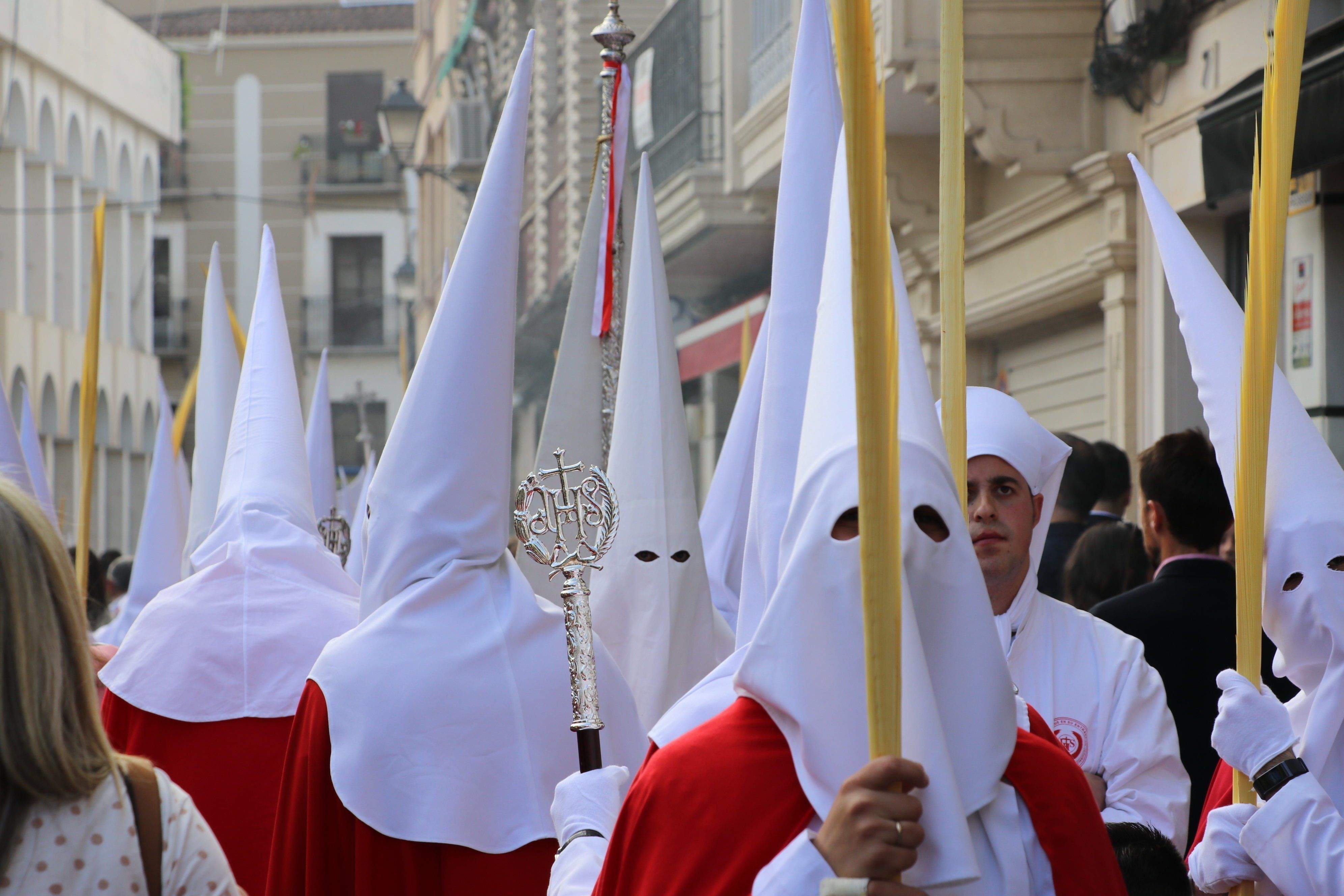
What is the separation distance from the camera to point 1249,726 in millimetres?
2820

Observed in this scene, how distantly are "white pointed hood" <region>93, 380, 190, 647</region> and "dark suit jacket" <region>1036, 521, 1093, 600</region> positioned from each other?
146 inches

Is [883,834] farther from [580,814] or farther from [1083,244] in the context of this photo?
[1083,244]

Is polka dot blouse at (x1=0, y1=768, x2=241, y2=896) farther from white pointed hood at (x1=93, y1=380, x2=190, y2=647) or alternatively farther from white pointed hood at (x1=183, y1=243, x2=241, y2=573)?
white pointed hood at (x1=93, y1=380, x2=190, y2=647)

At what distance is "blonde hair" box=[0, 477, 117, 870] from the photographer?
213 centimetres

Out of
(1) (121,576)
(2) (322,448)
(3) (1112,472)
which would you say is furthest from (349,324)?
(3) (1112,472)

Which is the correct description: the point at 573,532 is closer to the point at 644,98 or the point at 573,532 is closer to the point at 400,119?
the point at 400,119

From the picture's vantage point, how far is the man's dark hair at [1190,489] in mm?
4395

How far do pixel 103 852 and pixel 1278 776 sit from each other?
5.88ft

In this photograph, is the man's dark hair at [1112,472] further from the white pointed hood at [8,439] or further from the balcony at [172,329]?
the balcony at [172,329]

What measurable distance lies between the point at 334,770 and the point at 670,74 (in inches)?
483

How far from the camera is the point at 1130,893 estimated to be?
314 cm

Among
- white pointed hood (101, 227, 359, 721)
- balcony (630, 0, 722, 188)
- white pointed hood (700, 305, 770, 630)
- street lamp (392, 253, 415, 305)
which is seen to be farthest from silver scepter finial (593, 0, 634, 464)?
street lamp (392, 253, 415, 305)

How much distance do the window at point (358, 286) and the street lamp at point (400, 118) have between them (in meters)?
26.2

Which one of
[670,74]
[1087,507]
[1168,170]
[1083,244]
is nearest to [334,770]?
[1087,507]
